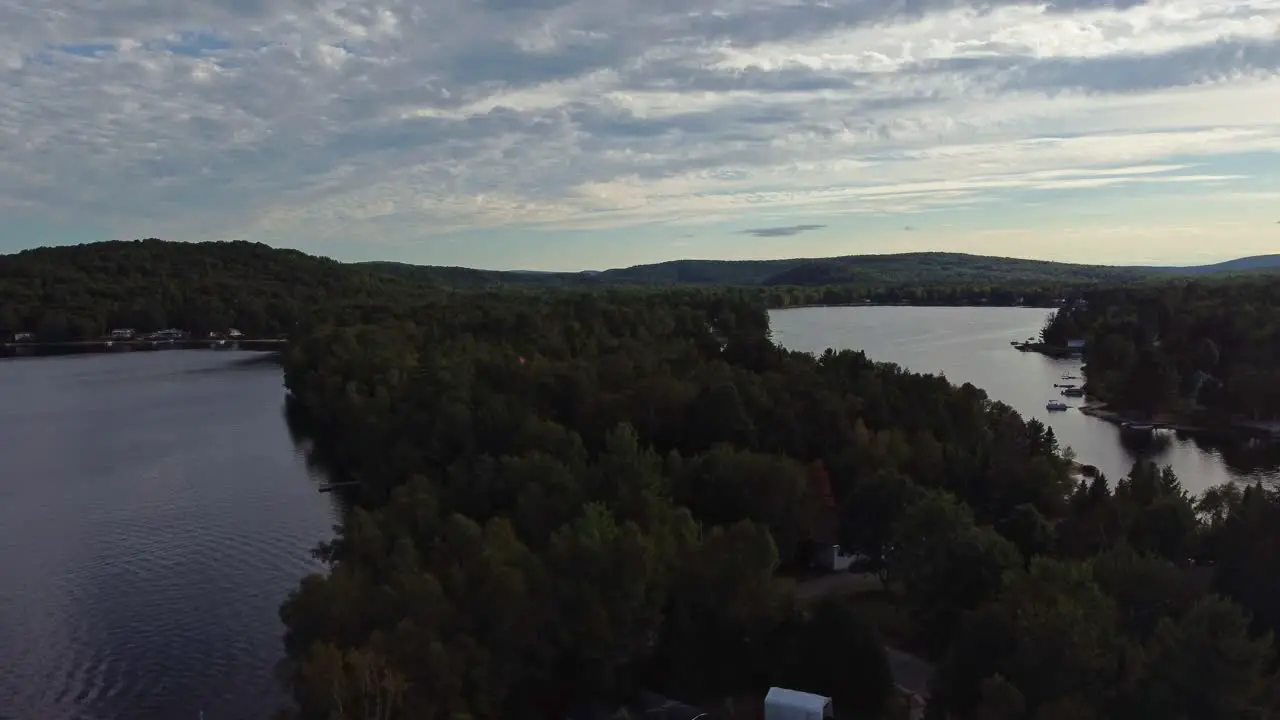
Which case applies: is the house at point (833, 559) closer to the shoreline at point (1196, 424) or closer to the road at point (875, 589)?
the road at point (875, 589)

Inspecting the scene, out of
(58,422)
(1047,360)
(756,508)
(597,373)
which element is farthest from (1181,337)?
(58,422)

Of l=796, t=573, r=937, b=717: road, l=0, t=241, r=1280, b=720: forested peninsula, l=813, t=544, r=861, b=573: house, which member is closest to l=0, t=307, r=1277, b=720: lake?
l=0, t=241, r=1280, b=720: forested peninsula

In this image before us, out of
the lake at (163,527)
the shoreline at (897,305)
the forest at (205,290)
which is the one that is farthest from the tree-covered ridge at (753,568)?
the shoreline at (897,305)

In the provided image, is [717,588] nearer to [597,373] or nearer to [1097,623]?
[1097,623]

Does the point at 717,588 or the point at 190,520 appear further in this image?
the point at 190,520

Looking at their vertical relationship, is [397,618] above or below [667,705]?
above

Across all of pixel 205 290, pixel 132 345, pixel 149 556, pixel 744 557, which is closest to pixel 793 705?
pixel 744 557
